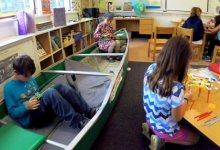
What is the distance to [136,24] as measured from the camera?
266 inches

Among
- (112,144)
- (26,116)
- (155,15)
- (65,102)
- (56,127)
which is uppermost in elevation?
(155,15)

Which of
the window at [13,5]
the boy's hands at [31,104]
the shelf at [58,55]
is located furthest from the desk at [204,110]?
the window at [13,5]

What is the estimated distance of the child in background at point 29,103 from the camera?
5.64ft

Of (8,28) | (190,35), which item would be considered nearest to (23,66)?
(8,28)

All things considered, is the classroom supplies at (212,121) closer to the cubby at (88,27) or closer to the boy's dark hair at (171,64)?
the boy's dark hair at (171,64)

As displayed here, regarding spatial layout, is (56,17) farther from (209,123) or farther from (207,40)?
(207,40)

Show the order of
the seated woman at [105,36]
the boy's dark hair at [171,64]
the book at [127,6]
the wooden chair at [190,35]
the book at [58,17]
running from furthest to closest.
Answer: the book at [127,6], the seated woman at [105,36], the wooden chair at [190,35], the book at [58,17], the boy's dark hair at [171,64]

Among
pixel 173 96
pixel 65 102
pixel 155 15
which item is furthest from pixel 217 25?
pixel 65 102

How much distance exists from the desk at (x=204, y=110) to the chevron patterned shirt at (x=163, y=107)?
0.16 metres

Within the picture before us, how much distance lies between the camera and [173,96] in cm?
146

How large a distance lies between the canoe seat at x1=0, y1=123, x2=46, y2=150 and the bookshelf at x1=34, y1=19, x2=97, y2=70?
1.27 m

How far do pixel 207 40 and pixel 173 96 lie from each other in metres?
4.01

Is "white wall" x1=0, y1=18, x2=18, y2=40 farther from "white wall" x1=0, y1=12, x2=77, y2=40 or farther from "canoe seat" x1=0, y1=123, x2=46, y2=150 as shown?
"canoe seat" x1=0, y1=123, x2=46, y2=150

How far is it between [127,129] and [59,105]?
0.84 m
